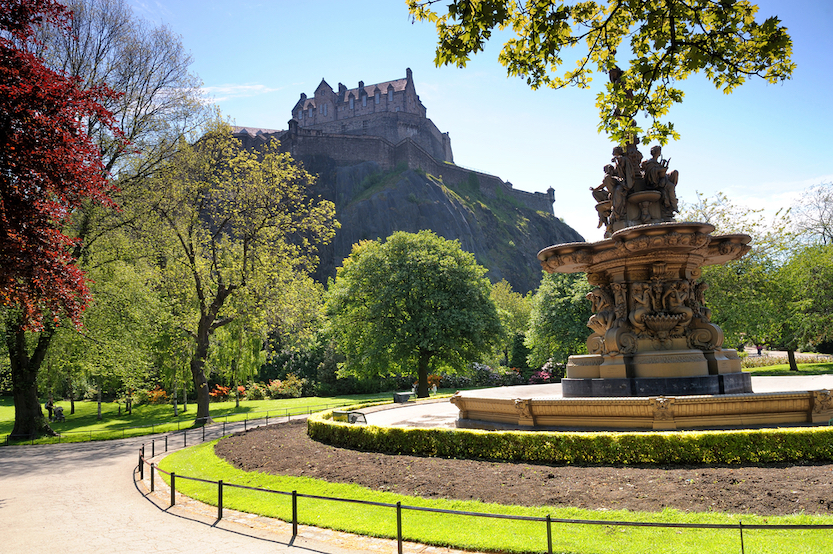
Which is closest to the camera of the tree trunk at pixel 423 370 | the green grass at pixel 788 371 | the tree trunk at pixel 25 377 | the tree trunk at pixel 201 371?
the tree trunk at pixel 25 377

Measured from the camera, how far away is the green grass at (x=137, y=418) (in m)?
23.3

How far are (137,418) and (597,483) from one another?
33.6m

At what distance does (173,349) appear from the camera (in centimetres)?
3012

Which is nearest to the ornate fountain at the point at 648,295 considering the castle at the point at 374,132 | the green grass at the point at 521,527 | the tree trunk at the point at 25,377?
the green grass at the point at 521,527

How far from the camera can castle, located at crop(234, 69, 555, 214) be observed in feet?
309

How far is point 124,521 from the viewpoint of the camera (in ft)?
29.1

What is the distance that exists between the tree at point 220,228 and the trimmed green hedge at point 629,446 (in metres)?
16.3

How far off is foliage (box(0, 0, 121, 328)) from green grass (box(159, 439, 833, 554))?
5784mm

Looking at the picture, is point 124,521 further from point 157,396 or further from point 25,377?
point 157,396

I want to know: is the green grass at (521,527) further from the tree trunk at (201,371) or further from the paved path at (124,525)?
the tree trunk at (201,371)

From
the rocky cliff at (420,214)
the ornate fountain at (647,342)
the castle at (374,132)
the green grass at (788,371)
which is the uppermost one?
the castle at (374,132)

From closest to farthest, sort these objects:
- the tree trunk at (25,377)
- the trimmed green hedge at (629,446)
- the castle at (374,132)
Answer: the trimmed green hedge at (629,446)
the tree trunk at (25,377)
the castle at (374,132)

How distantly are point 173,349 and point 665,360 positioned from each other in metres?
27.6

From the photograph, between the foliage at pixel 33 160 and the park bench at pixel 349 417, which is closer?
the foliage at pixel 33 160
